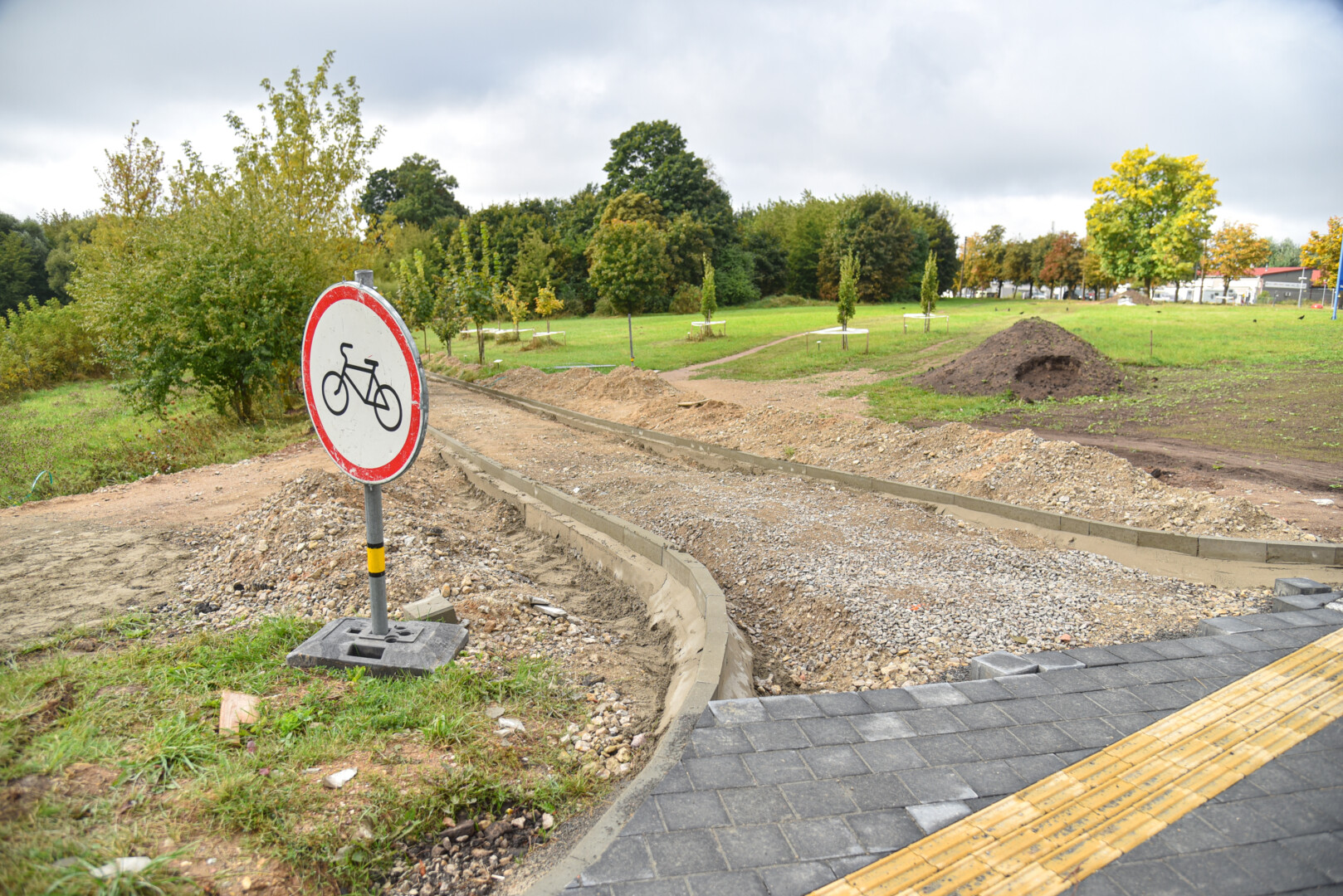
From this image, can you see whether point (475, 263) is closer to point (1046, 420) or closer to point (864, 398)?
point (864, 398)

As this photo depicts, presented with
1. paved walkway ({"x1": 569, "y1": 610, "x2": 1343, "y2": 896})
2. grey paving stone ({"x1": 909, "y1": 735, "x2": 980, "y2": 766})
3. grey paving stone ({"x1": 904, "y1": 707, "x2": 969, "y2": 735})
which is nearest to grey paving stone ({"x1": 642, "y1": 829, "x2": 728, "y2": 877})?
paved walkway ({"x1": 569, "y1": 610, "x2": 1343, "y2": 896})

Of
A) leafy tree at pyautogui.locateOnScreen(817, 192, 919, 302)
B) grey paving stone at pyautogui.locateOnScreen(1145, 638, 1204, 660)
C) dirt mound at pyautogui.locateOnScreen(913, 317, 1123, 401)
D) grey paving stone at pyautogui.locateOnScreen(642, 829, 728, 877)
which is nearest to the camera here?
grey paving stone at pyautogui.locateOnScreen(642, 829, 728, 877)

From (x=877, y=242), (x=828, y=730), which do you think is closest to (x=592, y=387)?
(x=828, y=730)

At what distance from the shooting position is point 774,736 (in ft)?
10.3

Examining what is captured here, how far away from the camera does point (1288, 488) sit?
8.12m

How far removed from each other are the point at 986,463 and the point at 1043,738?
600 cm

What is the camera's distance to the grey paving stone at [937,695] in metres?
3.42

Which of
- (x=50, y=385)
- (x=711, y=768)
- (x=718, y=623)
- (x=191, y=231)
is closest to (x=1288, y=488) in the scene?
(x=718, y=623)

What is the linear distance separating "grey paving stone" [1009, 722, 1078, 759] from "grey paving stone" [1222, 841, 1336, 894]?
0.68 metres

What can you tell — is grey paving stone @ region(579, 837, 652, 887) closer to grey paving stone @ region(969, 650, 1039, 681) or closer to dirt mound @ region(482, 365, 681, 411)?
grey paving stone @ region(969, 650, 1039, 681)

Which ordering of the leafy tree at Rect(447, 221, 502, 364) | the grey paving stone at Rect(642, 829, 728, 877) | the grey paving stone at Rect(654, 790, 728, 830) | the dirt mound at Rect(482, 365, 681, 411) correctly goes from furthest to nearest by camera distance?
the leafy tree at Rect(447, 221, 502, 364)
the dirt mound at Rect(482, 365, 681, 411)
the grey paving stone at Rect(654, 790, 728, 830)
the grey paving stone at Rect(642, 829, 728, 877)

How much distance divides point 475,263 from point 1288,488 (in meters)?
26.0

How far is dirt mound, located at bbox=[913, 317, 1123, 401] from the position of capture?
1579cm

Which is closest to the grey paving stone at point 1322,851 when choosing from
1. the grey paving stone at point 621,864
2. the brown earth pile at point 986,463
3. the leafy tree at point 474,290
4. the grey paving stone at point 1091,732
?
the grey paving stone at point 1091,732
